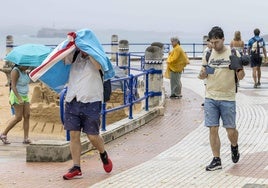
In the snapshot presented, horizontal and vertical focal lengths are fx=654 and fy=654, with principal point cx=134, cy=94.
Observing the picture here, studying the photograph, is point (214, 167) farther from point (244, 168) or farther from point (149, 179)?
point (149, 179)

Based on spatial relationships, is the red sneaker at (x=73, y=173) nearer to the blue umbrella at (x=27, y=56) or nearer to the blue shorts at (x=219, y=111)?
the blue shorts at (x=219, y=111)

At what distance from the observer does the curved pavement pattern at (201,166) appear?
7.96 metres

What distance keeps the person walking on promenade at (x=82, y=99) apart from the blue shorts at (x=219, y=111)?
1464 millimetres

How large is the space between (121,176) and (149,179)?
1.37 ft

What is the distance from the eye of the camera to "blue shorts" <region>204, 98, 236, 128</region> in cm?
855

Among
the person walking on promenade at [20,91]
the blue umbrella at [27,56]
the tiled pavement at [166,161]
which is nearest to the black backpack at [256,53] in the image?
the tiled pavement at [166,161]

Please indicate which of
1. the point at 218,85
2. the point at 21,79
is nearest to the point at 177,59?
the point at 21,79

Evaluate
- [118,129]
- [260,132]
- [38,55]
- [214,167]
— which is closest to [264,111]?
[260,132]

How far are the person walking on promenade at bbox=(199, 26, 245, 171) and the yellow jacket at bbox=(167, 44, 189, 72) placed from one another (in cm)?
867

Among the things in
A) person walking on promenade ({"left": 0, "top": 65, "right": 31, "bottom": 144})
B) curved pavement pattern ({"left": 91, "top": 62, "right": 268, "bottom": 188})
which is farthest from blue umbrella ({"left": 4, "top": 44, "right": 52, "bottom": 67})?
curved pavement pattern ({"left": 91, "top": 62, "right": 268, "bottom": 188})

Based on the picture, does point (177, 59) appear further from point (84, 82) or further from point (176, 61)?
point (84, 82)

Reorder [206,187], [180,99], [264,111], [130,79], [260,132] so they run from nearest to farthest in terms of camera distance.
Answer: [206,187] → [260,132] → [130,79] → [264,111] → [180,99]

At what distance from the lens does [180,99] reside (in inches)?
702

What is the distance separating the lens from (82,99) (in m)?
8.05
